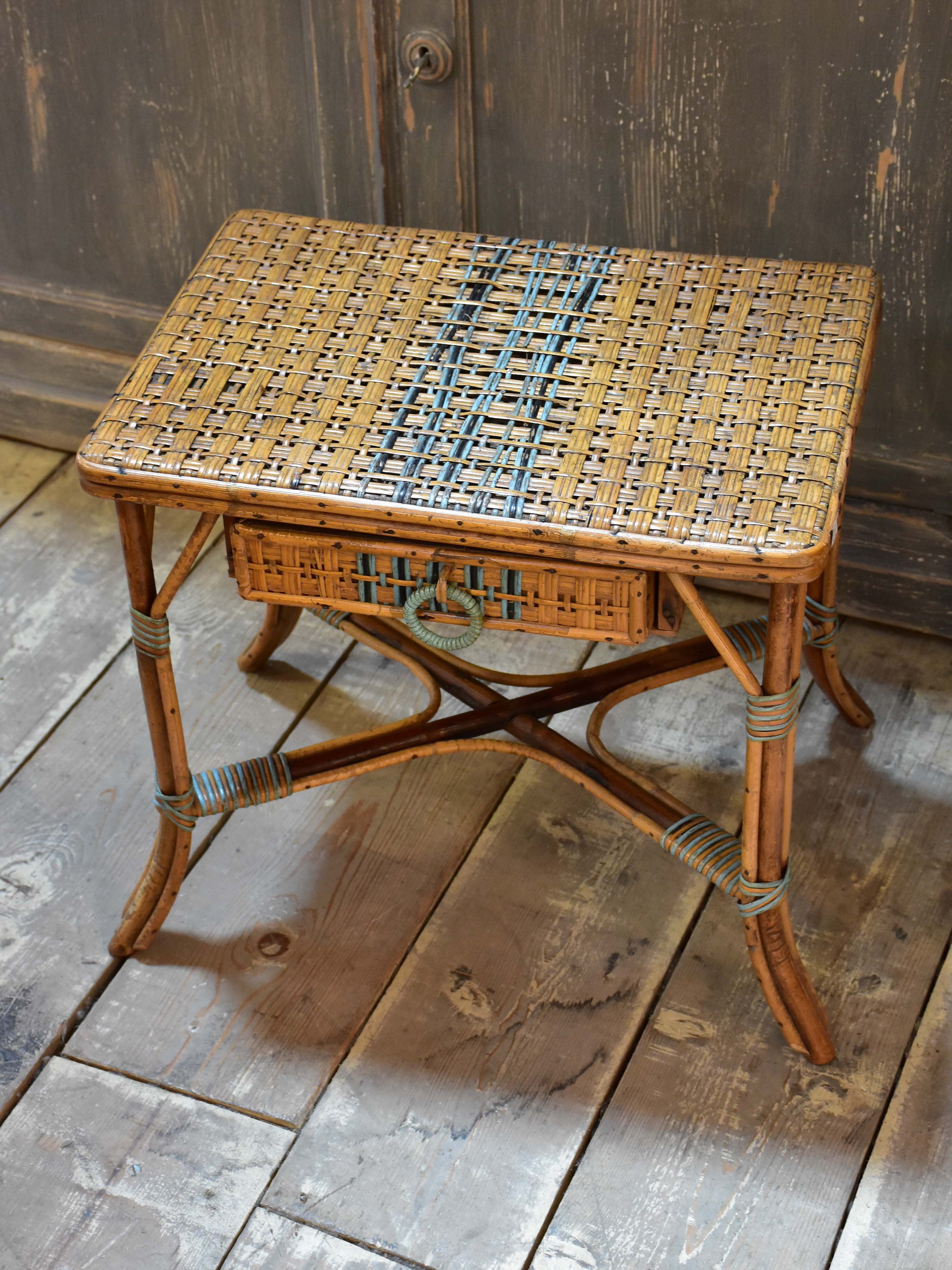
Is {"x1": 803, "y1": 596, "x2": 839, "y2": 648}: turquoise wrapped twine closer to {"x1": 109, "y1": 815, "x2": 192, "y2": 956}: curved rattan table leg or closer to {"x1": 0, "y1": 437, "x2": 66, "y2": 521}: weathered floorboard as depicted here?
{"x1": 109, "y1": 815, "x2": 192, "y2": 956}: curved rattan table leg

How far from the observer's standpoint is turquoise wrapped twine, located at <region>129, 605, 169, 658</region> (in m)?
1.13

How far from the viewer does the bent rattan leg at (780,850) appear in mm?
1012

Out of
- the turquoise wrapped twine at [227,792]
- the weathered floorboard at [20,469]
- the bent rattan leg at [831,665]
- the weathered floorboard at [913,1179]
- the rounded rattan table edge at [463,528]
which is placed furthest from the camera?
the weathered floorboard at [20,469]

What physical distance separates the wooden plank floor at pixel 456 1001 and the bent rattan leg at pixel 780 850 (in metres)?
0.04

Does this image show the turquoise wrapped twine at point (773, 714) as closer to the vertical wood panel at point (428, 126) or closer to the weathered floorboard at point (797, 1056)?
the weathered floorboard at point (797, 1056)

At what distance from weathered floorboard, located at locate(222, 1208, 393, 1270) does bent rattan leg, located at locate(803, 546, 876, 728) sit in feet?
2.30

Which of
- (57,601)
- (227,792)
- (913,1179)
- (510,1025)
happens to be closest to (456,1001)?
(510,1025)

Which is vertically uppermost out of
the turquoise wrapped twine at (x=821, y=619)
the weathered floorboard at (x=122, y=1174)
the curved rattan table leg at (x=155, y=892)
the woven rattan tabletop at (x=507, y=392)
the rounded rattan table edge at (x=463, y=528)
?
the woven rattan tabletop at (x=507, y=392)

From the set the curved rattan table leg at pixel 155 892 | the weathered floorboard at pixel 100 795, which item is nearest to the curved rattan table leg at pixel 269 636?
the weathered floorboard at pixel 100 795

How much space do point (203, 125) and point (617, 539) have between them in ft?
2.90

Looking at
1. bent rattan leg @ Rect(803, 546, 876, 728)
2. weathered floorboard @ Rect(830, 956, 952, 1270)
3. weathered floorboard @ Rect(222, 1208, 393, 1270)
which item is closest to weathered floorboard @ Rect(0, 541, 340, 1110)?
weathered floorboard @ Rect(222, 1208, 393, 1270)

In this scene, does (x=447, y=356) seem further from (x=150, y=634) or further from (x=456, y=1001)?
(x=456, y=1001)

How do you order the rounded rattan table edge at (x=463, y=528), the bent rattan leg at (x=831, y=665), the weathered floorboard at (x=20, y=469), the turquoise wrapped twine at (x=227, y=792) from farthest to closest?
the weathered floorboard at (x=20, y=469) < the bent rattan leg at (x=831, y=665) < the turquoise wrapped twine at (x=227, y=792) < the rounded rattan table edge at (x=463, y=528)

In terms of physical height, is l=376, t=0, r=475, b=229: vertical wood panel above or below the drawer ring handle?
above
